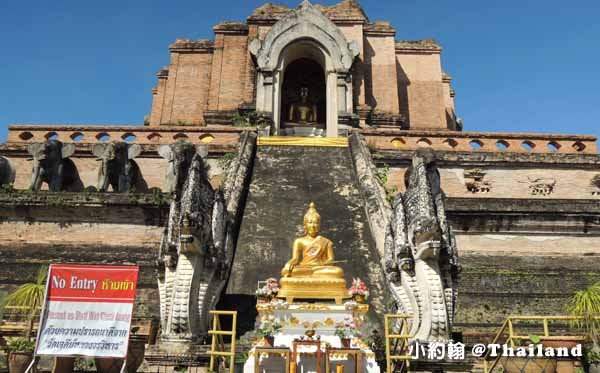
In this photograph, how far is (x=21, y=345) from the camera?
6.63 meters

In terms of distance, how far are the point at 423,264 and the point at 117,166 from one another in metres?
9.06

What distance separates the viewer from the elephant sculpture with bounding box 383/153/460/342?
7.91m

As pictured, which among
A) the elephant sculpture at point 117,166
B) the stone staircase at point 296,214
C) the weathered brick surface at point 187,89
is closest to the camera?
the stone staircase at point 296,214

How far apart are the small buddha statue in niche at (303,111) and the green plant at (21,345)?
1745 centimetres

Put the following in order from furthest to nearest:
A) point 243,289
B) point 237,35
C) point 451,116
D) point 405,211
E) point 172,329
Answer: point 451,116 → point 237,35 → point 243,289 → point 405,211 → point 172,329

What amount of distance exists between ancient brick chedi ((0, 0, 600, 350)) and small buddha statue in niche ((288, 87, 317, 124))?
2.71m

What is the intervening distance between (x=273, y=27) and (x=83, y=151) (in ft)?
29.0

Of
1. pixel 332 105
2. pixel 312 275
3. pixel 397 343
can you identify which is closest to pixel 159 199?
pixel 312 275

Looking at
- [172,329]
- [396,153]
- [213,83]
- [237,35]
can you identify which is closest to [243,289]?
[172,329]

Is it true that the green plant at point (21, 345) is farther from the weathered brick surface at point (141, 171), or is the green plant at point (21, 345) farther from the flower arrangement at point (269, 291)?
the weathered brick surface at point (141, 171)

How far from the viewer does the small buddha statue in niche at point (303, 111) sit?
2341cm

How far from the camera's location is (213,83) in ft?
71.1

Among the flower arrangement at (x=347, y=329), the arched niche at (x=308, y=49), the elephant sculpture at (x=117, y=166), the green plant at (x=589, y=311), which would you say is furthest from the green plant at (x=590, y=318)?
Result: the arched niche at (x=308, y=49)

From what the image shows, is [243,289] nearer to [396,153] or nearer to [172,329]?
[172,329]
